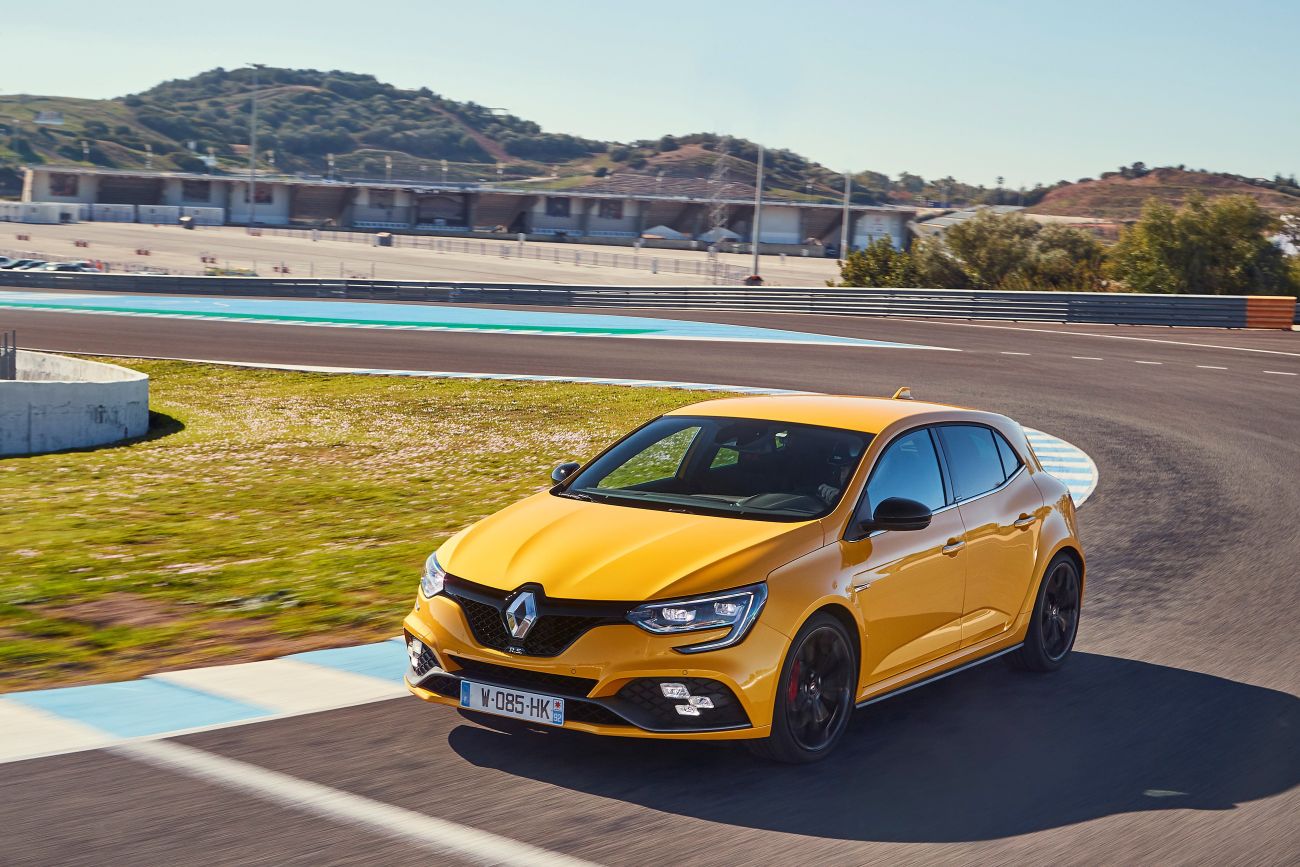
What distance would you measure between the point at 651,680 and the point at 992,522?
2537 millimetres

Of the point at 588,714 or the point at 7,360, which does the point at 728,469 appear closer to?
the point at 588,714

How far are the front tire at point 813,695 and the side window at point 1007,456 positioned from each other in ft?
6.71

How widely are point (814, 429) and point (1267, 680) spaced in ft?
9.75

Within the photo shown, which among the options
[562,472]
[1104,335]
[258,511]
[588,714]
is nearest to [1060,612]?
[562,472]

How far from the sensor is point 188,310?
44094 mm

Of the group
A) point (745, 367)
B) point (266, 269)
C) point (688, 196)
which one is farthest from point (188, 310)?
point (688, 196)

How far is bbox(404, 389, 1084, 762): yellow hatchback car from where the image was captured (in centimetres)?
559

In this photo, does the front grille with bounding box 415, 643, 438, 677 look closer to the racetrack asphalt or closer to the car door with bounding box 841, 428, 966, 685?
the racetrack asphalt

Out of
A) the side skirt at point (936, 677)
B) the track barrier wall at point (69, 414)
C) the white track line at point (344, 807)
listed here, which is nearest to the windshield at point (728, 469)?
the side skirt at point (936, 677)

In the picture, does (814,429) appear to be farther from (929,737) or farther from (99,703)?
(99,703)

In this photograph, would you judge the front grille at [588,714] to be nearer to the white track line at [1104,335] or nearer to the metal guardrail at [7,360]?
the metal guardrail at [7,360]

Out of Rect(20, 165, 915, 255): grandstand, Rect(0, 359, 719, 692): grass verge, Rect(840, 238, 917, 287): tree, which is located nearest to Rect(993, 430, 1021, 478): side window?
Rect(0, 359, 719, 692): grass verge

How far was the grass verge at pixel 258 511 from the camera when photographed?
8.25 metres

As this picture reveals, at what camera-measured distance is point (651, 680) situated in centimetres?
556
